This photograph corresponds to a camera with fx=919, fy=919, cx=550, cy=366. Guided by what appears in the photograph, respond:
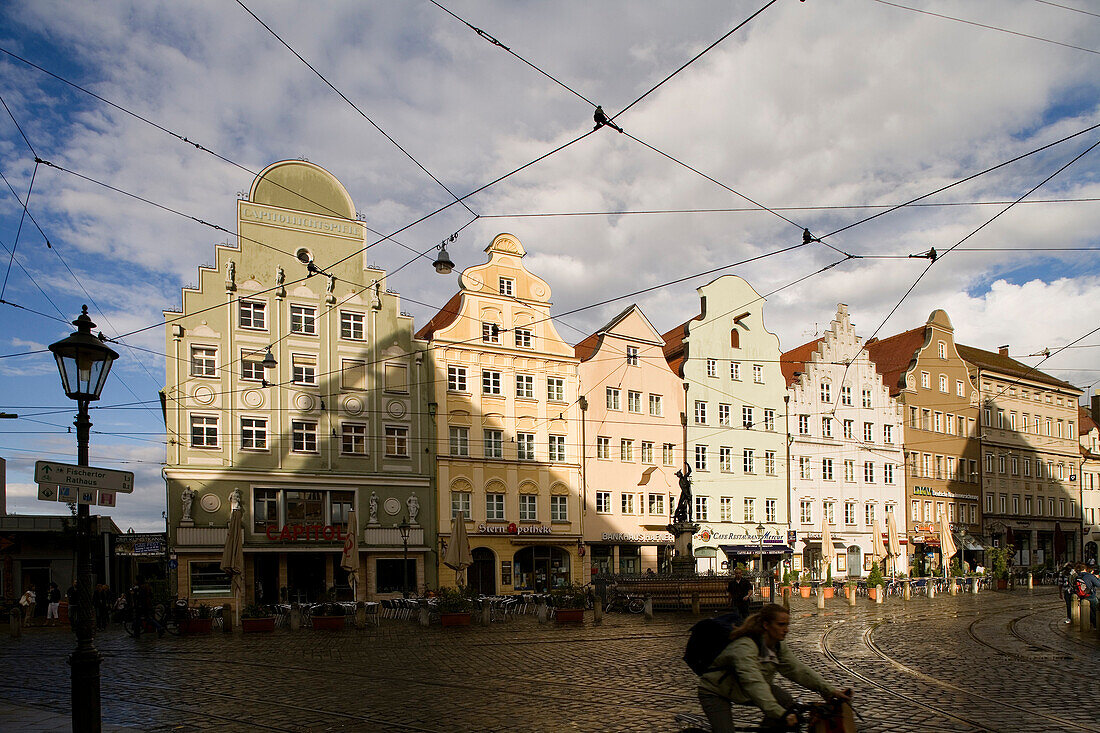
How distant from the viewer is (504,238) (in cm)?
4572

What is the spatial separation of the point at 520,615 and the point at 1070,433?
5838 centimetres

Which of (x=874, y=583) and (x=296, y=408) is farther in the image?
(x=296, y=408)

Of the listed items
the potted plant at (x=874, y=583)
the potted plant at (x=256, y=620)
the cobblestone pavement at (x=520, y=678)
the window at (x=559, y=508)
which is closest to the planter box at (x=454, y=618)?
the cobblestone pavement at (x=520, y=678)

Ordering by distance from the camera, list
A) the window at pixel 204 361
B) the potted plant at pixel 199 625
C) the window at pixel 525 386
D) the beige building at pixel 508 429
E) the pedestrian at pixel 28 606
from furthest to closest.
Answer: the window at pixel 525 386 < the beige building at pixel 508 429 < the window at pixel 204 361 < the pedestrian at pixel 28 606 < the potted plant at pixel 199 625

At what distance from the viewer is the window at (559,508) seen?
4538 centimetres

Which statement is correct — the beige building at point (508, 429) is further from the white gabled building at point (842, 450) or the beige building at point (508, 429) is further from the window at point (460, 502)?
the white gabled building at point (842, 450)

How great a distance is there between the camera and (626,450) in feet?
157

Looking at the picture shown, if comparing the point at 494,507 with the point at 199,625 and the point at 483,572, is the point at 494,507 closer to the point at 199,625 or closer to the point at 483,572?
the point at 483,572

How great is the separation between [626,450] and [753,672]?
41.8 metres

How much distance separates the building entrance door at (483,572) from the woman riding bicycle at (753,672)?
1452 inches

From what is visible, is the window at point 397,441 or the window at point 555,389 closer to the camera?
the window at point 397,441

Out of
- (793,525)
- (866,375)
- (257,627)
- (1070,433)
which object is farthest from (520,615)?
(1070,433)

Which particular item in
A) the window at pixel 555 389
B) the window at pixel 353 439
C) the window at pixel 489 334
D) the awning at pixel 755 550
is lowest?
the awning at pixel 755 550

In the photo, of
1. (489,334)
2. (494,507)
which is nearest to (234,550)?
(494,507)
